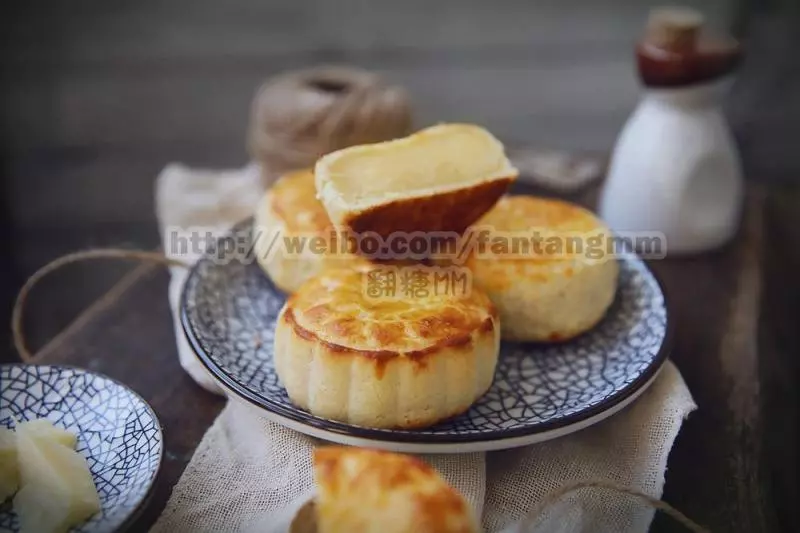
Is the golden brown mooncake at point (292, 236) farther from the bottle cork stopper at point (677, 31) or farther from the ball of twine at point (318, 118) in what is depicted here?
the bottle cork stopper at point (677, 31)

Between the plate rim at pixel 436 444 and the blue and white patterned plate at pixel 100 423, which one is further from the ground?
the plate rim at pixel 436 444

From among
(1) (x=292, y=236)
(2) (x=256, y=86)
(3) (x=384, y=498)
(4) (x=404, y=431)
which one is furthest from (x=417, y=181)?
(2) (x=256, y=86)

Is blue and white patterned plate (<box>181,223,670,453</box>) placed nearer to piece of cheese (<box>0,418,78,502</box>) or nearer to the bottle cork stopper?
piece of cheese (<box>0,418,78,502</box>)

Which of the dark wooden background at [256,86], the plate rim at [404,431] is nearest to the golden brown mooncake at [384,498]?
the plate rim at [404,431]

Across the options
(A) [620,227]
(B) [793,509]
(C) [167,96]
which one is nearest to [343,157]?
(A) [620,227]

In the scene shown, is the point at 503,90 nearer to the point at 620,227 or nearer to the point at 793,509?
the point at 620,227

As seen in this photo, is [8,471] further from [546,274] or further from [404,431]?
[546,274]

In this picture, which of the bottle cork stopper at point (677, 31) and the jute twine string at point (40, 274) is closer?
the jute twine string at point (40, 274)

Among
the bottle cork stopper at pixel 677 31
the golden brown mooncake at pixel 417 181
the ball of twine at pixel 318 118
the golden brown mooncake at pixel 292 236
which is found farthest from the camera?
the ball of twine at pixel 318 118
